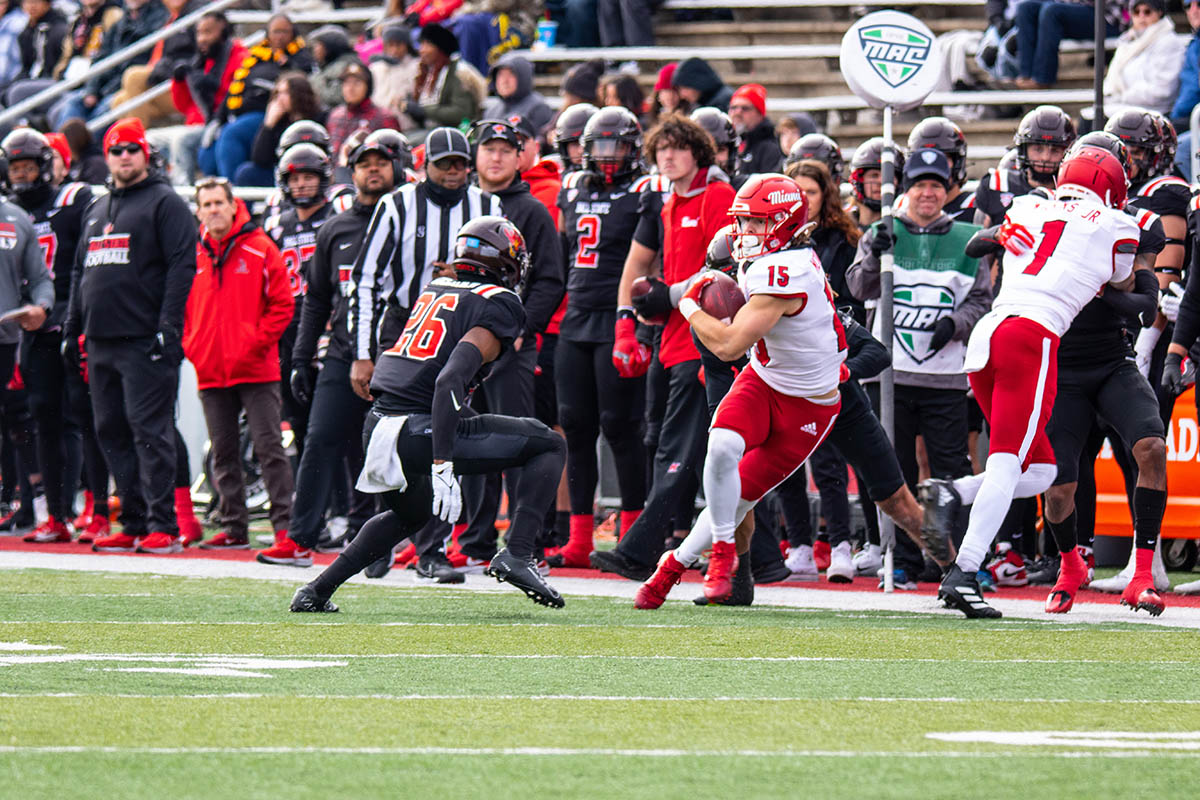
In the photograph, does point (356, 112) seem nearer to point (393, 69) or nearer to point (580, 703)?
point (393, 69)

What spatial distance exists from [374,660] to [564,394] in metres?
4.23

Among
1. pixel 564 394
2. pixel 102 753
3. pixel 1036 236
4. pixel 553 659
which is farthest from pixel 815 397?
pixel 102 753

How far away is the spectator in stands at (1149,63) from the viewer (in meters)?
14.3

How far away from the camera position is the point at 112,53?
2206 cm

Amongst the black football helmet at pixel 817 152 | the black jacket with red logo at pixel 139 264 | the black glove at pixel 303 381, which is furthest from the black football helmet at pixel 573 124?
the black jacket with red logo at pixel 139 264

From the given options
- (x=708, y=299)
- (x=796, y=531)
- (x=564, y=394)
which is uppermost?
(x=708, y=299)

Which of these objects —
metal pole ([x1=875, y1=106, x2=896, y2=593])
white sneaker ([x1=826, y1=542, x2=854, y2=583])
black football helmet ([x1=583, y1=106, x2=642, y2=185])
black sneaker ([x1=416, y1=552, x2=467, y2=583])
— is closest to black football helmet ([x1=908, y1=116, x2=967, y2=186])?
metal pole ([x1=875, y1=106, x2=896, y2=593])

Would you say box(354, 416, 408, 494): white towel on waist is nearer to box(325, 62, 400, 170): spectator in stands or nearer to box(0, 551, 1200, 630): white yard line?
box(0, 551, 1200, 630): white yard line

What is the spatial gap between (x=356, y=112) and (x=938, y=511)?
343 inches

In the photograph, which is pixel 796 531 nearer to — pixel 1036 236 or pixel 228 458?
pixel 1036 236

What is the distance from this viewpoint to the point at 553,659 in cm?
681

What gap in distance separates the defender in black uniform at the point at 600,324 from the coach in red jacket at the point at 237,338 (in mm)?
1928

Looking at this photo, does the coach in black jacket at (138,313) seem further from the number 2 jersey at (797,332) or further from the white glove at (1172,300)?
the white glove at (1172,300)

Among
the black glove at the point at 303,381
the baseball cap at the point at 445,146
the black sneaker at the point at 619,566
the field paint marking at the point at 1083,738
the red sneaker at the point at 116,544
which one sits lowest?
the red sneaker at the point at 116,544
